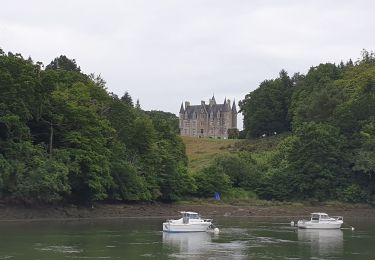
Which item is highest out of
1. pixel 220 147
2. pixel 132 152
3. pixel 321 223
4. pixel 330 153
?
pixel 220 147

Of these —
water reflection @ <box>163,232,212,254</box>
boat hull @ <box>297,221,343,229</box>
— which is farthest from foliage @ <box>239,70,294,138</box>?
water reflection @ <box>163,232,212,254</box>

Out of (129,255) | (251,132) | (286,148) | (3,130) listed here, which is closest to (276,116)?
(251,132)

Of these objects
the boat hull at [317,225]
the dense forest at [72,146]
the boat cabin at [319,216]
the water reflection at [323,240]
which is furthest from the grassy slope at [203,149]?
the water reflection at [323,240]

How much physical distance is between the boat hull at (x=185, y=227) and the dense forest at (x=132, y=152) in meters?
15.0

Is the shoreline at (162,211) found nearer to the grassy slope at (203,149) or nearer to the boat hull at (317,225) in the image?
the boat hull at (317,225)

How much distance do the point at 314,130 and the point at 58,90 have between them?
1729 inches

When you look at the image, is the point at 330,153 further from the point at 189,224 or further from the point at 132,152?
the point at 189,224

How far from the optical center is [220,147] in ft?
503

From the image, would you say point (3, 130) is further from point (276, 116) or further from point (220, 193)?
point (276, 116)

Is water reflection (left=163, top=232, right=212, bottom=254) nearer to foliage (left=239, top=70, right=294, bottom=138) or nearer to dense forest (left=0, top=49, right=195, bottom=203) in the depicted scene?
dense forest (left=0, top=49, right=195, bottom=203)

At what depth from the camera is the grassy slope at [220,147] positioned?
464 ft

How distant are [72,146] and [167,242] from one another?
2949 cm

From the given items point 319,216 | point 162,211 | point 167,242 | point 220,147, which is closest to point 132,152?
point 162,211

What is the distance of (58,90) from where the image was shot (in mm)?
86250
